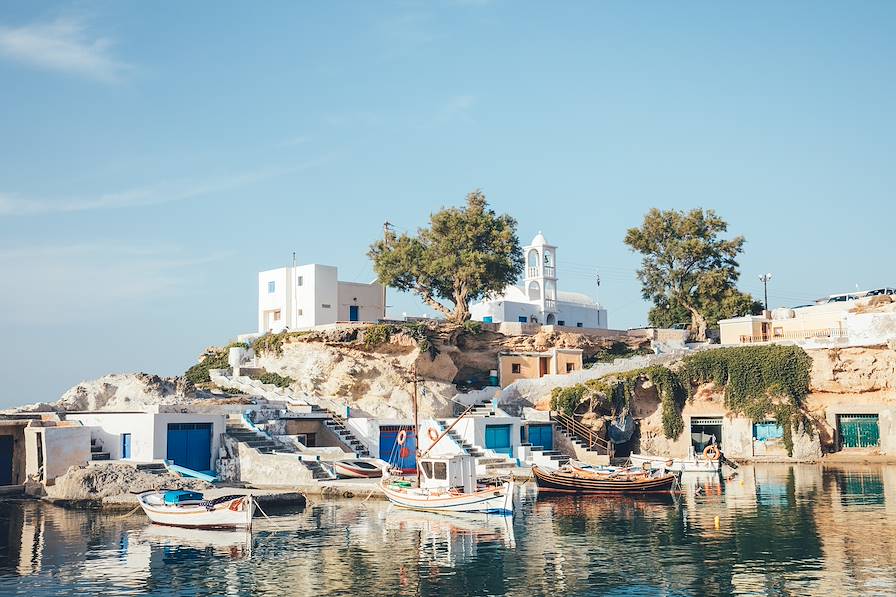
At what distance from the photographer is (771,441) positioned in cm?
5978

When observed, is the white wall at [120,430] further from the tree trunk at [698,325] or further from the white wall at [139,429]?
the tree trunk at [698,325]

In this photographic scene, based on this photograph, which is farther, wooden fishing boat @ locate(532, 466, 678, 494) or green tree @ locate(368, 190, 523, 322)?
green tree @ locate(368, 190, 523, 322)

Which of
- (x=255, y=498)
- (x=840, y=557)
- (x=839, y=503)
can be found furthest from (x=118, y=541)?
(x=839, y=503)

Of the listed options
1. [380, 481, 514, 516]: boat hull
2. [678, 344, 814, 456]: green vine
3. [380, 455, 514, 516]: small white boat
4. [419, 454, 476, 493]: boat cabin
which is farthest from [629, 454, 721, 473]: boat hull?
[380, 481, 514, 516]: boat hull

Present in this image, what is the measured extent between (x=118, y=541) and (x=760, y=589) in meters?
20.6

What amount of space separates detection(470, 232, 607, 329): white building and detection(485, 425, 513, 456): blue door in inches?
966

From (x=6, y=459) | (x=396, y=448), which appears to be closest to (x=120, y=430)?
(x=6, y=459)

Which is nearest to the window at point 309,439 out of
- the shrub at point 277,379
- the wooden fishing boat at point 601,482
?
the shrub at point 277,379

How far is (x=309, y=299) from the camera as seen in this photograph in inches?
2712

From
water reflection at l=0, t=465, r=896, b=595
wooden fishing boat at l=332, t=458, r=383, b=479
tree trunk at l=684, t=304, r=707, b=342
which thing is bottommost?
water reflection at l=0, t=465, r=896, b=595

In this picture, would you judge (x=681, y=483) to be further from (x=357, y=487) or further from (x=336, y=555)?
(x=336, y=555)

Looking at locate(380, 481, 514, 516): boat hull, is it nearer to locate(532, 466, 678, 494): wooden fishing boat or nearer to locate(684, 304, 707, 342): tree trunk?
locate(532, 466, 678, 494): wooden fishing boat

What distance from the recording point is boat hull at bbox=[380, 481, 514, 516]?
34.4 m

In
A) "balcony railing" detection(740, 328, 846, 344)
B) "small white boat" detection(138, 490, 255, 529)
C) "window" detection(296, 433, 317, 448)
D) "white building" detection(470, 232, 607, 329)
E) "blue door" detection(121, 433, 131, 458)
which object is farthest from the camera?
"white building" detection(470, 232, 607, 329)
